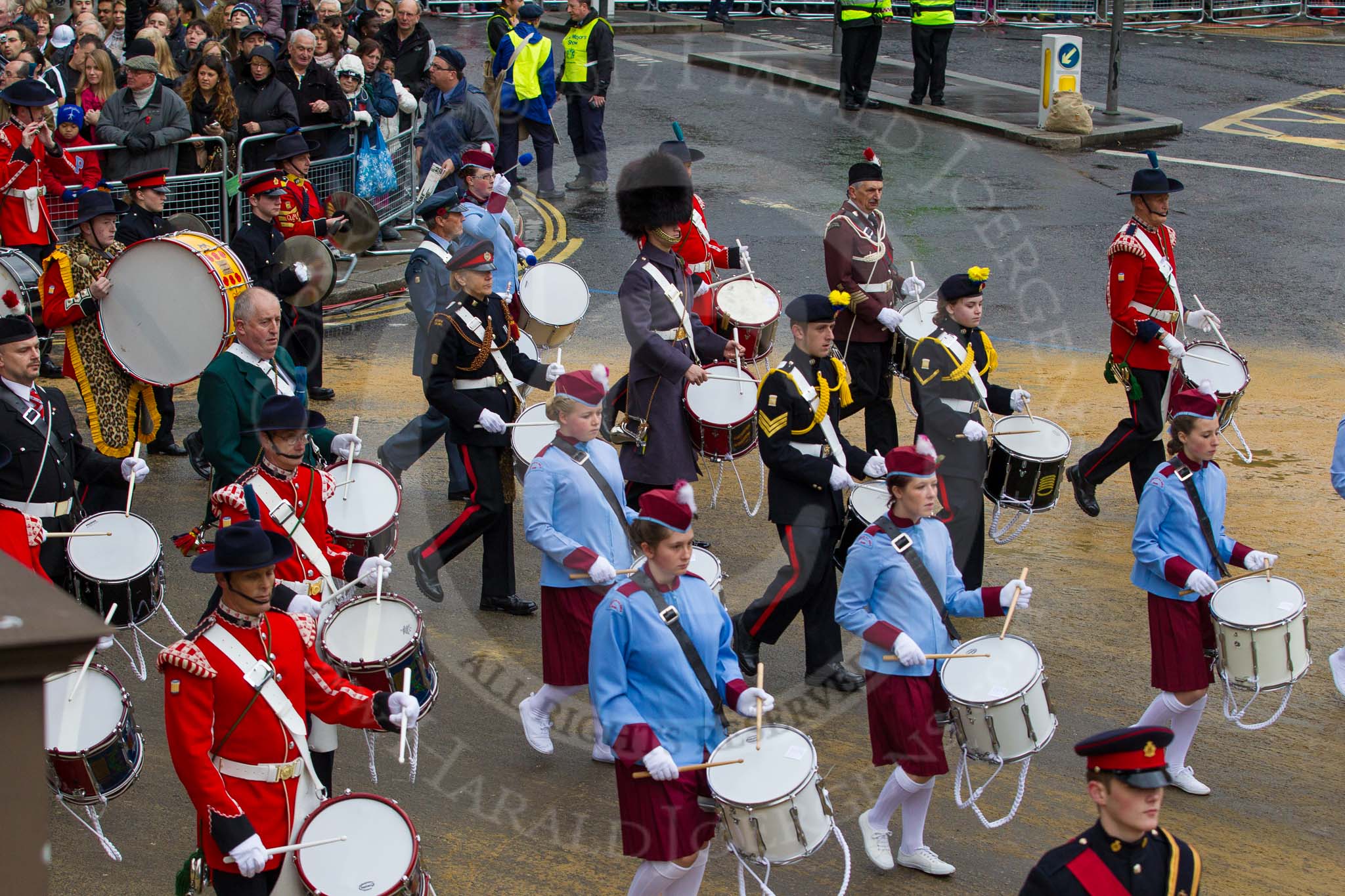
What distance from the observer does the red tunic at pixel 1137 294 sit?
9.41m

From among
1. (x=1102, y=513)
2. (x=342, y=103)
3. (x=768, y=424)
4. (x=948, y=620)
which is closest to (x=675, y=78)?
(x=342, y=103)

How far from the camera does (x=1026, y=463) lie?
8.18 metres

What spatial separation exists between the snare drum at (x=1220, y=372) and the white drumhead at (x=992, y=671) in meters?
3.64

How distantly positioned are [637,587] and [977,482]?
346 cm

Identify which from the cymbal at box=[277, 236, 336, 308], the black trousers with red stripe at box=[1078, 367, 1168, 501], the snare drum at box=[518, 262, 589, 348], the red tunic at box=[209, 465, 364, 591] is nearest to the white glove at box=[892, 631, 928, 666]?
the red tunic at box=[209, 465, 364, 591]

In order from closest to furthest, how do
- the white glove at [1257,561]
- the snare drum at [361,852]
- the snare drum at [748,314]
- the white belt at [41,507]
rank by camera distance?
the snare drum at [361,852] < the white glove at [1257,561] < the white belt at [41,507] < the snare drum at [748,314]

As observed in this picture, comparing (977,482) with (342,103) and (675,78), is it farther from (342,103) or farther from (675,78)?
(675,78)

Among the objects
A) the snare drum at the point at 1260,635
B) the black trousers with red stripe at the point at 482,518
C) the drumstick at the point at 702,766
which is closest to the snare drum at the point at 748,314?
the black trousers with red stripe at the point at 482,518

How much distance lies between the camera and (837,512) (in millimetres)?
7477

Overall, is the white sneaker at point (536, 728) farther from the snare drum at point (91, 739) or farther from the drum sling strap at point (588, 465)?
the snare drum at point (91, 739)

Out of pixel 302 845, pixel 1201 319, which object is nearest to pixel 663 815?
pixel 302 845

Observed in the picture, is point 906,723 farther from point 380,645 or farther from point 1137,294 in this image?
point 1137,294

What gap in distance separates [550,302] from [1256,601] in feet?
18.0

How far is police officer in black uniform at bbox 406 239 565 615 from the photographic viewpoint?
26.2 ft
